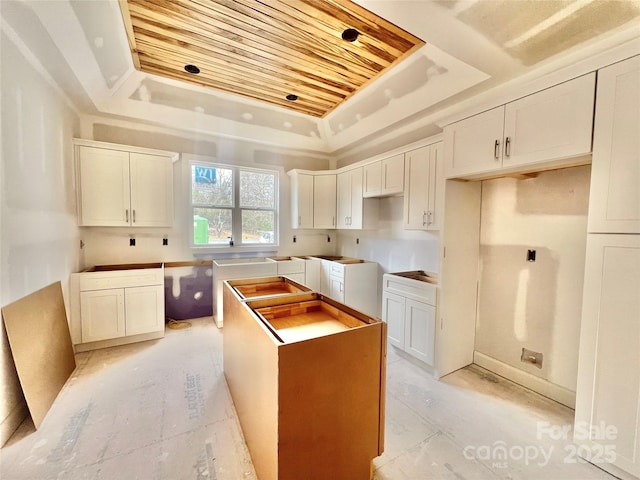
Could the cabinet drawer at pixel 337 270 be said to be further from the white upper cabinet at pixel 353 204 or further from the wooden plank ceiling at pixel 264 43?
the wooden plank ceiling at pixel 264 43

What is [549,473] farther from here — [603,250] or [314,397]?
[314,397]

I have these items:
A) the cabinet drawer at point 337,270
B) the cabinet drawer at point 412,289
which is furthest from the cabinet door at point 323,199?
the cabinet drawer at point 412,289

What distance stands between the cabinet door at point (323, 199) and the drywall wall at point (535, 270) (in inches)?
88.7

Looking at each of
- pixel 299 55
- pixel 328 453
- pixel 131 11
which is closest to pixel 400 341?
pixel 328 453

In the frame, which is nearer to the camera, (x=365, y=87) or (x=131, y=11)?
(x=131, y=11)

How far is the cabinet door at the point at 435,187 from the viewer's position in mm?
2598

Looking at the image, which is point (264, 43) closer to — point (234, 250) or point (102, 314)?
point (234, 250)

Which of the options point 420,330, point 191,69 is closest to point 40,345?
point 191,69

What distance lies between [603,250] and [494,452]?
1.47 meters

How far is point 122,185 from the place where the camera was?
326 centimetres

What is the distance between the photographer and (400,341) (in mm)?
2951

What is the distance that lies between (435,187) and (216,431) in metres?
2.83

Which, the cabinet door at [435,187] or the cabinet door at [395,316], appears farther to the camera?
the cabinet door at [395,316]

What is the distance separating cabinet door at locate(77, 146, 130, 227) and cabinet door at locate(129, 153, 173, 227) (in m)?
0.08
